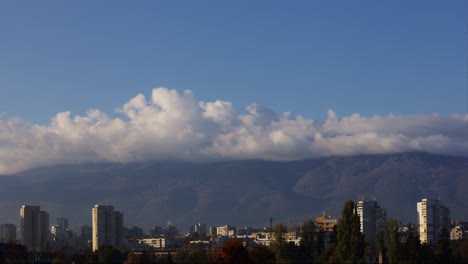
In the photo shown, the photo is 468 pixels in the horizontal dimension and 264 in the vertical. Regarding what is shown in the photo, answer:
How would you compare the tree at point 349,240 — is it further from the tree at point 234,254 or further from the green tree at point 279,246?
the green tree at point 279,246

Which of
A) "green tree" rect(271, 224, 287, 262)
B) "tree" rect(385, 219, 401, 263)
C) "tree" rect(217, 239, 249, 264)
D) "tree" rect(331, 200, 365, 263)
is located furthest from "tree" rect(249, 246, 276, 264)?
"green tree" rect(271, 224, 287, 262)

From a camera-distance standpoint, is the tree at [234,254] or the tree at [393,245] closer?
the tree at [234,254]

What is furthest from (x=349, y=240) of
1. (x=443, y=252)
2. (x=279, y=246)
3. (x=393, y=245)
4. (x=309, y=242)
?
(x=279, y=246)

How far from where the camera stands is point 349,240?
90500 millimetres

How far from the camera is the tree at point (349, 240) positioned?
89562mm

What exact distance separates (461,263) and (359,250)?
26022mm

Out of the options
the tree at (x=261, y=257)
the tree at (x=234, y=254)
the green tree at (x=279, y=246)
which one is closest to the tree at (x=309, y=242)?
Answer: the green tree at (x=279, y=246)

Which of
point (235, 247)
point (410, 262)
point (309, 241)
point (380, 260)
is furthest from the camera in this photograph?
point (309, 241)

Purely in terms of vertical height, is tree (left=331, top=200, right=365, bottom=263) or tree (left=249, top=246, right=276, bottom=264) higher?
tree (left=331, top=200, right=365, bottom=263)

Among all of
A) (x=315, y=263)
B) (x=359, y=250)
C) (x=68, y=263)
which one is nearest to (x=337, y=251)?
(x=359, y=250)

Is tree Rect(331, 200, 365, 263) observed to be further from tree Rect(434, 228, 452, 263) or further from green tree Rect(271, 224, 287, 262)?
green tree Rect(271, 224, 287, 262)

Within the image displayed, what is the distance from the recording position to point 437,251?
110812 mm

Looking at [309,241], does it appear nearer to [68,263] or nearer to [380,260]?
[380,260]

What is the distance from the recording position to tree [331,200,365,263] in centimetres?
8956
